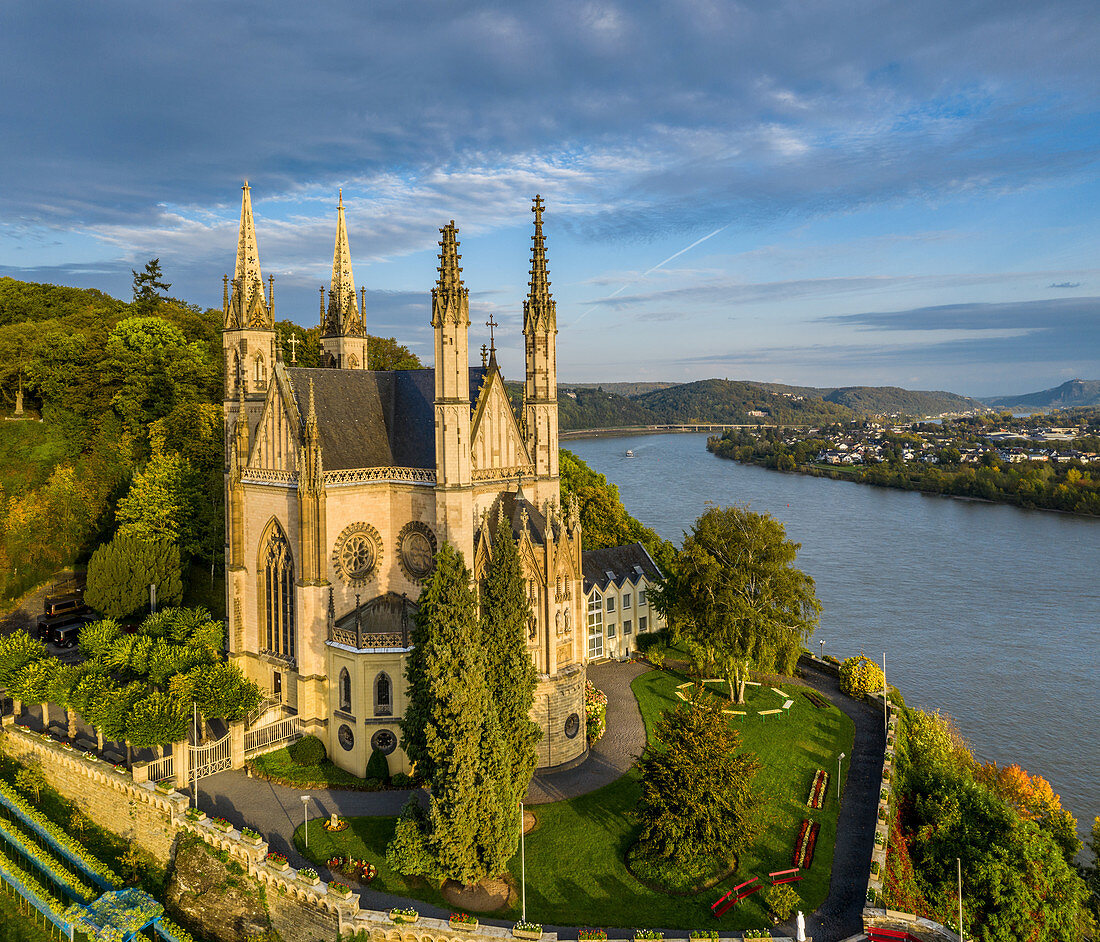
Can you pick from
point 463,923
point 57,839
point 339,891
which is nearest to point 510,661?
point 463,923

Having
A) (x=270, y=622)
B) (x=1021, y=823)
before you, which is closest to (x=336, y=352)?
(x=270, y=622)

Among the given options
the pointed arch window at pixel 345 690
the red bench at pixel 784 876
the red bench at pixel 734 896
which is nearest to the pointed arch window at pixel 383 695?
the pointed arch window at pixel 345 690

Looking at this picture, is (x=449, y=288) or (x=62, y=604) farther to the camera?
(x=62, y=604)

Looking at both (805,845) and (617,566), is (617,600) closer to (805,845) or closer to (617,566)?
(617,566)

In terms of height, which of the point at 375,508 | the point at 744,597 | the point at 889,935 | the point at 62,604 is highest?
the point at 375,508

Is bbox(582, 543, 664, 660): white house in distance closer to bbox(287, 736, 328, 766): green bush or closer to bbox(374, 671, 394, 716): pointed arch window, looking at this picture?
bbox(374, 671, 394, 716): pointed arch window
